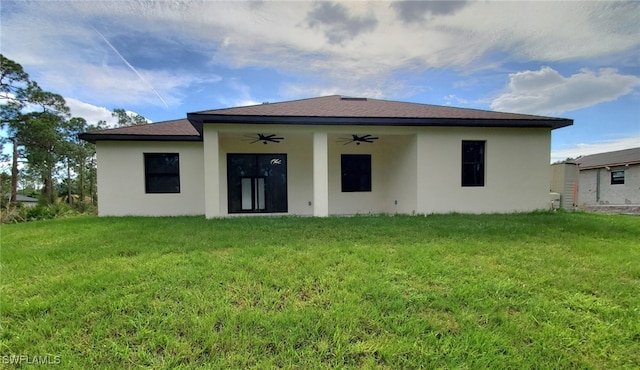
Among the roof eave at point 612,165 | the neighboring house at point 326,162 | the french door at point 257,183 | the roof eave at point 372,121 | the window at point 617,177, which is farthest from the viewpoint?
the window at point 617,177

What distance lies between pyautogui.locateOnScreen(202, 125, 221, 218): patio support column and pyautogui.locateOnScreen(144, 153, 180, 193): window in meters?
2.50

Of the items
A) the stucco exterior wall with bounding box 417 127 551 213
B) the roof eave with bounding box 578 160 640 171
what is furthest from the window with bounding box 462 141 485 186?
the roof eave with bounding box 578 160 640 171

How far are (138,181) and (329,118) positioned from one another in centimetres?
679

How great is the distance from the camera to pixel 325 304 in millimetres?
2812

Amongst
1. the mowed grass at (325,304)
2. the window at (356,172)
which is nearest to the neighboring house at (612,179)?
the window at (356,172)

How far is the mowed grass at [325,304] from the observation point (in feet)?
7.26

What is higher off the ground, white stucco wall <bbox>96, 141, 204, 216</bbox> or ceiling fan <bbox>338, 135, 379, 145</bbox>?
ceiling fan <bbox>338, 135, 379, 145</bbox>

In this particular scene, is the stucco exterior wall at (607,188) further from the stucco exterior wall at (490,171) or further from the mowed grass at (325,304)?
the mowed grass at (325,304)

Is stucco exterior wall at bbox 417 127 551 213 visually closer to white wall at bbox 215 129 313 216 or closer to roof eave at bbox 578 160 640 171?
white wall at bbox 215 129 313 216

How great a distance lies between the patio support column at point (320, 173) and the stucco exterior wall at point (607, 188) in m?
20.4

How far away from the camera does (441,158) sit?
853 cm

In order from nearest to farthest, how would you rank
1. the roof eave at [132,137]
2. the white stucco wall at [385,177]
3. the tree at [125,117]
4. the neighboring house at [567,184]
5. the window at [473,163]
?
the white stucco wall at [385,177] → the window at [473,163] → the roof eave at [132,137] → the neighboring house at [567,184] → the tree at [125,117]

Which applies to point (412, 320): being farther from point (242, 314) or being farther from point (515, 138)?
point (515, 138)

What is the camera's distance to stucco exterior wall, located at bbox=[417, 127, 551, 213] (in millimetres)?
8484
